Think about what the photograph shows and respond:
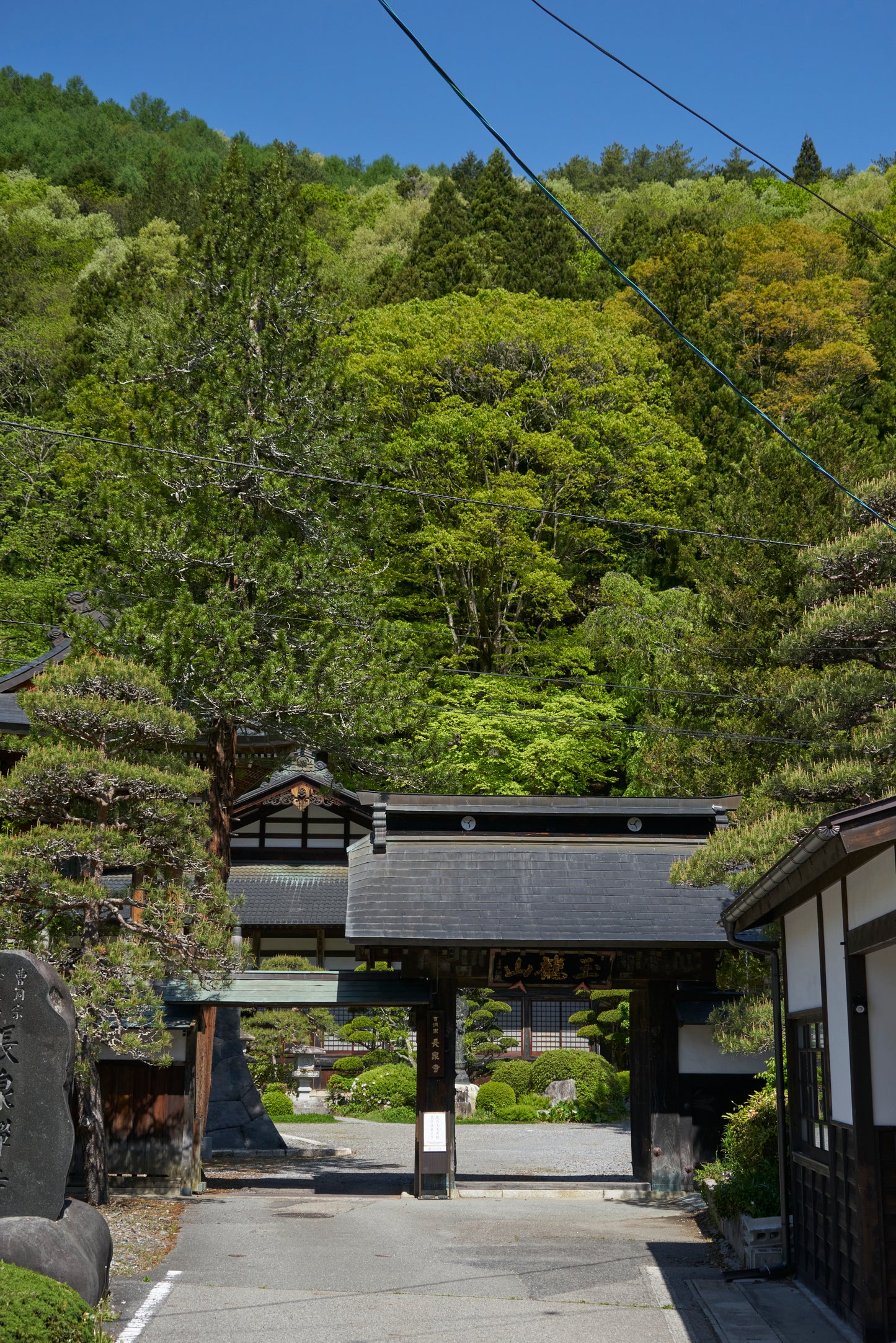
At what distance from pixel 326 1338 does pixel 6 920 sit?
6750 mm

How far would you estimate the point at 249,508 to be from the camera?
19594 millimetres

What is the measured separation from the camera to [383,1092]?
90.8ft

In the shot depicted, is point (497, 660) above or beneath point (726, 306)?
beneath

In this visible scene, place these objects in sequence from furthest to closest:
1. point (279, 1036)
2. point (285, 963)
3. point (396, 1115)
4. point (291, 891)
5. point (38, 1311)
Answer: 1. point (291, 891)
2. point (396, 1115)
3. point (279, 1036)
4. point (285, 963)
5. point (38, 1311)

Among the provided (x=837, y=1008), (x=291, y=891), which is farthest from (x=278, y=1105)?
(x=837, y=1008)

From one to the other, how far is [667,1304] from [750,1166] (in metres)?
3.33

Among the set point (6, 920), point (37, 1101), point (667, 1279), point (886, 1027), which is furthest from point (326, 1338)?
point (6, 920)

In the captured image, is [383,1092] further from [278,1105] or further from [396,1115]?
[278,1105]

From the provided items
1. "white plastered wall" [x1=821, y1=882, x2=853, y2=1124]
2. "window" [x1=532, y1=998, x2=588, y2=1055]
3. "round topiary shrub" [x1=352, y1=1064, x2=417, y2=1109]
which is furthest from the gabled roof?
"window" [x1=532, y1=998, x2=588, y2=1055]

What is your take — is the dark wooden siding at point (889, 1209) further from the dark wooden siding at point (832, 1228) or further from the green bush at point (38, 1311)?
the green bush at point (38, 1311)

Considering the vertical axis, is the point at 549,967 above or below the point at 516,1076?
above

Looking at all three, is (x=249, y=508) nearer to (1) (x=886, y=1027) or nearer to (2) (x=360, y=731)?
(2) (x=360, y=731)

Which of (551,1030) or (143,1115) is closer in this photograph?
(143,1115)

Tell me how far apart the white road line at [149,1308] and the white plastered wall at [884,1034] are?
5.27 m
